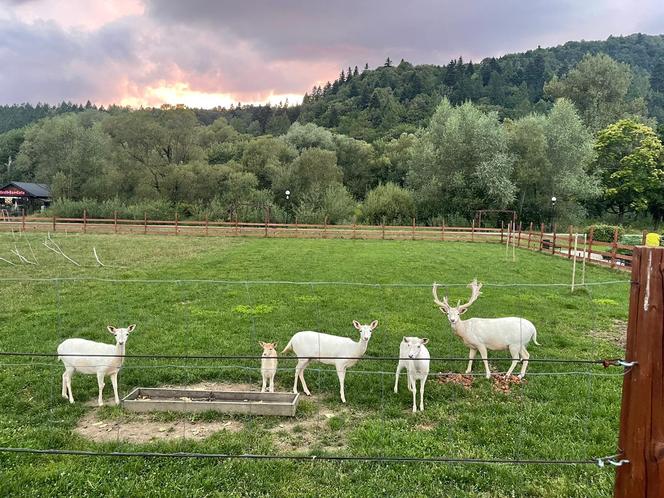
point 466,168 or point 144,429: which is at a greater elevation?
point 466,168

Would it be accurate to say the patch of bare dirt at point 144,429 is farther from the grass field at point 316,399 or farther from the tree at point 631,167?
the tree at point 631,167

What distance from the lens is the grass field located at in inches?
176

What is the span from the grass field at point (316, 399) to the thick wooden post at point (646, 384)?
90.2 inches

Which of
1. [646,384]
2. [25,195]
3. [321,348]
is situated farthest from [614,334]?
[25,195]

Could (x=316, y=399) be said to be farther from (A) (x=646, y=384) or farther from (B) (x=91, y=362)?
(A) (x=646, y=384)

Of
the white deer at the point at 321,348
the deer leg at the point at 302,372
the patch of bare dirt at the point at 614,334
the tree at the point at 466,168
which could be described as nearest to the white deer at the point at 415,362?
the white deer at the point at 321,348

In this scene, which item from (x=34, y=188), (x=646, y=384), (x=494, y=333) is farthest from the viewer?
(x=34, y=188)

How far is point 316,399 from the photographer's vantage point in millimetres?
6469

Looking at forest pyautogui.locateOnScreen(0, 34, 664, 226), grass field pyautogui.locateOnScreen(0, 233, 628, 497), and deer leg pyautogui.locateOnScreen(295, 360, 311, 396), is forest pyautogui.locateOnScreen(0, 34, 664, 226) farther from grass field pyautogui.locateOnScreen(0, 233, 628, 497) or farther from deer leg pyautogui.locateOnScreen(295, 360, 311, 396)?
deer leg pyautogui.locateOnScreen(295, 360, 311, 396)

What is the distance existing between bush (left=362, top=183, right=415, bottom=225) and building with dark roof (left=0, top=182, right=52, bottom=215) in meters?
45.2

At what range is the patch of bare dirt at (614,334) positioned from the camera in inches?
372

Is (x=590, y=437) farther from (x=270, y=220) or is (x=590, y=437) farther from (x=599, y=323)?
(x=270, y=220)

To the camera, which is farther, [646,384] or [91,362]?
[91,362]

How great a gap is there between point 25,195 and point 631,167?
2848 inches
